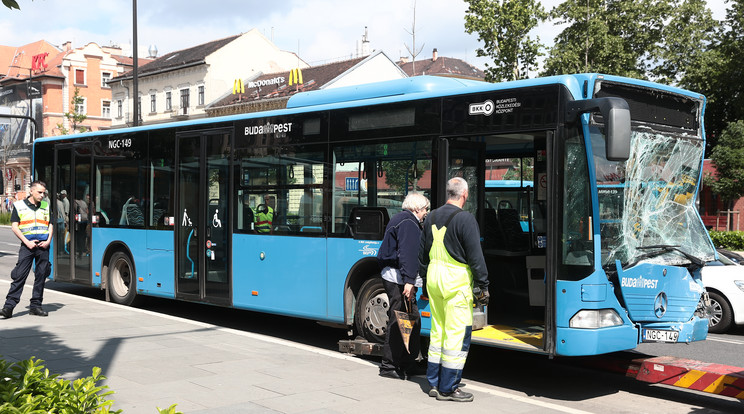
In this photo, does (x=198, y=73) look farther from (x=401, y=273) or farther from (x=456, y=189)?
(x=456, y=189)

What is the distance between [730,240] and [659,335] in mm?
24429

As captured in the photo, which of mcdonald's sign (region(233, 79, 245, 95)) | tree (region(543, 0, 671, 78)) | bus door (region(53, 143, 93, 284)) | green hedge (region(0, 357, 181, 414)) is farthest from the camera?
mcdonald's sign (region(233, 79, 245, 95))

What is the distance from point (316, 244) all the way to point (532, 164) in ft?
9.25

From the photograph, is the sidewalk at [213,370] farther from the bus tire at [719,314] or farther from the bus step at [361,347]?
the bus tire at [719,314]

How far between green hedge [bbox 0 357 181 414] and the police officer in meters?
5.92

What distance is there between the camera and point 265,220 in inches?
396

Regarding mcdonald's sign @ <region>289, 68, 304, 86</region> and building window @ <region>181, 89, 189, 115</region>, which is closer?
mcdonald's sign @ <region>289, 68, 304, 86</region>

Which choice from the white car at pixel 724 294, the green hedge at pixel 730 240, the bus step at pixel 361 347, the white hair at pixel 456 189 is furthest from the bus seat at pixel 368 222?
the green hedge at pixel 730 240

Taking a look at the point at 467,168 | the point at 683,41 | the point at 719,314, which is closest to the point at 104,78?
the point at 683,41

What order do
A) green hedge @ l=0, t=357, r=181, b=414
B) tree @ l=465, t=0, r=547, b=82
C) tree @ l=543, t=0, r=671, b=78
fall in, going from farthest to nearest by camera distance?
tree @ l=543, t=0, r=671, b=78
tree @ l=465, t=0, r=547, b=82
green hedge @ l=0, t=357, r=181, b=414

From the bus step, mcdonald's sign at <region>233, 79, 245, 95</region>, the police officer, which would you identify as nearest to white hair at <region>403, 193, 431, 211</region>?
the bus step

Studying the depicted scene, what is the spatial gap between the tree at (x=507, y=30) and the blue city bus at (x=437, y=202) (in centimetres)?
1634

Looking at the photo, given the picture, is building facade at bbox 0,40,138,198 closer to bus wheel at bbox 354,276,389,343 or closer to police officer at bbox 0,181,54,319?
police officer at bbox 0,181,54,319

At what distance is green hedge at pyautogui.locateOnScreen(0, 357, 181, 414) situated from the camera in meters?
4.42
